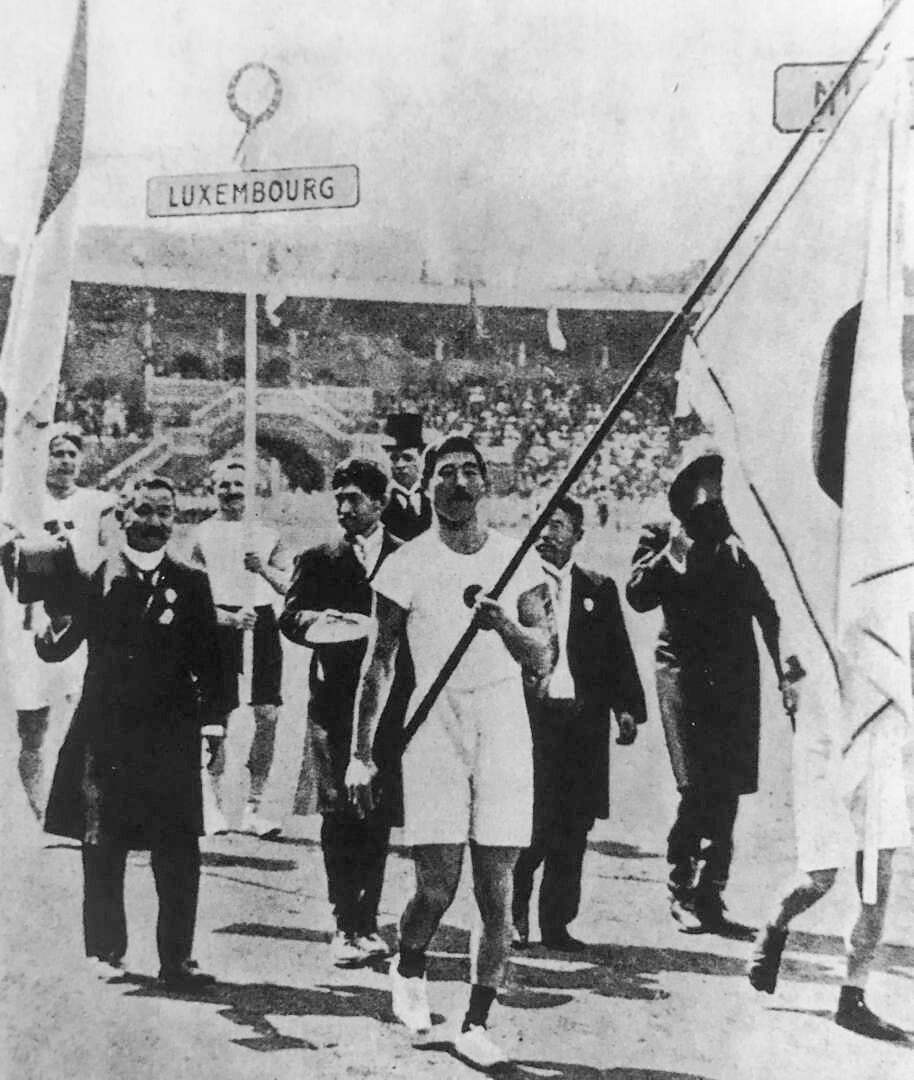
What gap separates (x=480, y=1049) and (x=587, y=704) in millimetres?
950

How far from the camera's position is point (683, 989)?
3227 mm

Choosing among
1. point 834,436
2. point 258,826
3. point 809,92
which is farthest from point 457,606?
point 809,92

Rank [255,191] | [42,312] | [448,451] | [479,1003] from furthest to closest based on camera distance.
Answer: [42,312] < [255,191] < [448,451] < [479,1003]

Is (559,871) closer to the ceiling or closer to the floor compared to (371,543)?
closer to the floor

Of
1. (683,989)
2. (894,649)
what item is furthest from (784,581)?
(683,989)

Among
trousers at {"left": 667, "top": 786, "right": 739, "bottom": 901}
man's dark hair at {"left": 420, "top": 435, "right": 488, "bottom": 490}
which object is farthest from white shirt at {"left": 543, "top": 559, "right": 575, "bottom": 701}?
trousers at {"left": 667, "top": 786, "right": 739, "bottom": 901}

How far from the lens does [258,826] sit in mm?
3467

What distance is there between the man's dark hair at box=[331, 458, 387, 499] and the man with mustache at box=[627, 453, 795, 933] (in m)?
0.73

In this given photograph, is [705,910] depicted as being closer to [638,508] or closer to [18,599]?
[638,508]

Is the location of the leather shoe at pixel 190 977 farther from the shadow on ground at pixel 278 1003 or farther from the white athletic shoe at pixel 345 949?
the white athletic shoe at pixel 345 949

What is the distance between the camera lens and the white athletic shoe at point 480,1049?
3.18 meters

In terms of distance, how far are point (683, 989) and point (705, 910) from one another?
214 mm

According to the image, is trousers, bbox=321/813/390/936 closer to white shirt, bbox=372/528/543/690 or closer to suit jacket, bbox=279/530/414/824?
suit jacket, bbox=279/530/414/824

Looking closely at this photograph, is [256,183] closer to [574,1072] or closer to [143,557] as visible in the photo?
[143,557]
